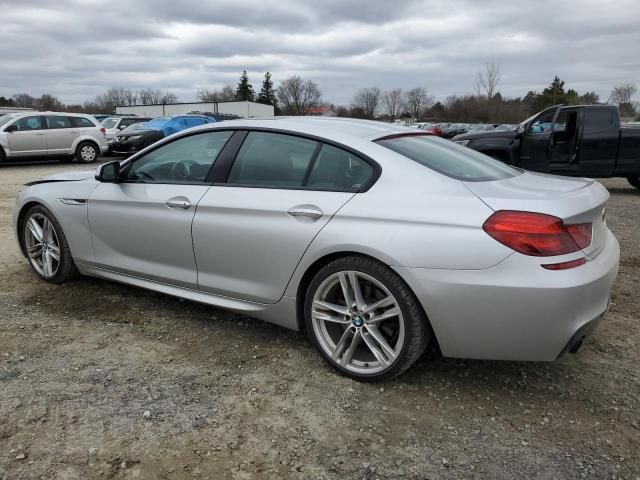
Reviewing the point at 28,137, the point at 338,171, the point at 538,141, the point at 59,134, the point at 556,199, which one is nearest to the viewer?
the point at 556,199

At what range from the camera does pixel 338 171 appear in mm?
3047

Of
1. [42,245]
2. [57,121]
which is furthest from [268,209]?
[57,121]

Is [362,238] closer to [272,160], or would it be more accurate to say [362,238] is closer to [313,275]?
[313,275]

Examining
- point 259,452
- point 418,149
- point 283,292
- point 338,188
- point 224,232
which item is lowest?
point 259,452

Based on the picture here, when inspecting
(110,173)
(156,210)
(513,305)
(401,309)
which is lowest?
(401,309)

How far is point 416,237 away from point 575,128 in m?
Answer: 8.97

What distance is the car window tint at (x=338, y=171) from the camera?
296cm

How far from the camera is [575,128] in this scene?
10172mm

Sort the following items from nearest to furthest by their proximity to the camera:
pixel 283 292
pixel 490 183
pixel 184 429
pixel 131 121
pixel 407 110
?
1. pixel 184 429
2. pixel 490 183
3. pixel 283 292
4. pixel 131 121
5. pixel 407 110

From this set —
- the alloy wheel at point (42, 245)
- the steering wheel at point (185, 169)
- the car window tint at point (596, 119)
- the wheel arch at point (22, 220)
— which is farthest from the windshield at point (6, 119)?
the car window tint at point (596, 119)

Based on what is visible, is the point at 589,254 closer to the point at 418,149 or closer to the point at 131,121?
the point at 418,149

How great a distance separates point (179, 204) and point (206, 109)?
58491mm

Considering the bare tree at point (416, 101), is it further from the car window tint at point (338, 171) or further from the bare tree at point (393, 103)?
the car window tint at point (338, 171)

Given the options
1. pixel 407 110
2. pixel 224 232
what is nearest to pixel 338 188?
pixel 224 232
